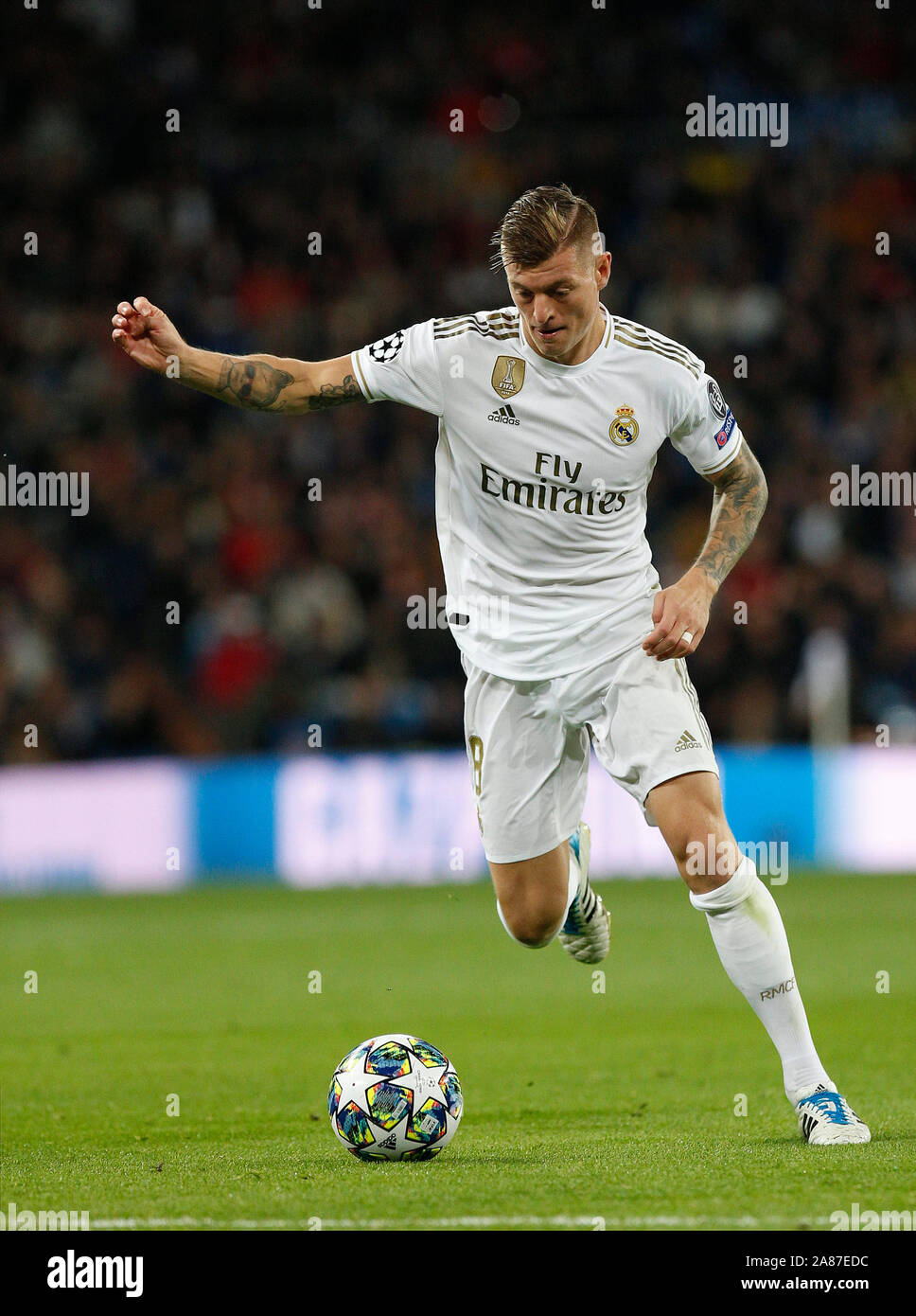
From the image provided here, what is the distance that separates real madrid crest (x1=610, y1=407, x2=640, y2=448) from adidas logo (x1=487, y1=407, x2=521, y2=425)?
0.30 m

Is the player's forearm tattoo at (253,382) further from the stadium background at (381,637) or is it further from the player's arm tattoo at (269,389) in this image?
the stadium background at (381,637)

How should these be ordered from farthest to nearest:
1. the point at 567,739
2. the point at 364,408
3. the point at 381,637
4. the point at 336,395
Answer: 1. the point at 364,408
2. the point at 381,637
3. the point at 567,739
4. the point at 336,395

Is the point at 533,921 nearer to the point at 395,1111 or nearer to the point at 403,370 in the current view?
the point at 395,1111

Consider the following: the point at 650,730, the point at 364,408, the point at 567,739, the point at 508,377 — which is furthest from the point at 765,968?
the point at 364,408

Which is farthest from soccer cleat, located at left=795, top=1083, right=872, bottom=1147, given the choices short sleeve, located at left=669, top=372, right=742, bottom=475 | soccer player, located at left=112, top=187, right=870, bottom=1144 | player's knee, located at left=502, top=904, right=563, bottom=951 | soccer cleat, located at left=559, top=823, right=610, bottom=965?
short sleeve, located at left=669, top=372, right=742, bottom=475

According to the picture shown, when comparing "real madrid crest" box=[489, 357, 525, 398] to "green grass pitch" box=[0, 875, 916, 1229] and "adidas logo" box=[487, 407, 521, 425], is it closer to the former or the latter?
"adidas logo" box=[487, 407, 521, 425]

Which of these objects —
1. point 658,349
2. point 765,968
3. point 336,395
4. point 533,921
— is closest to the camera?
point 765,968

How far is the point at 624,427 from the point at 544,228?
716 mm

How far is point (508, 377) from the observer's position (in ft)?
18.8

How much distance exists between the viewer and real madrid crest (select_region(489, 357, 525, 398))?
5711mm

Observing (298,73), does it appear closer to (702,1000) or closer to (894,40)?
(894,40)

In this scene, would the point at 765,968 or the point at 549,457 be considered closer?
the point at 765,968

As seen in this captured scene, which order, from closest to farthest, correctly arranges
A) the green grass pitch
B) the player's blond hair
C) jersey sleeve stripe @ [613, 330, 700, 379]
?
1. the green grass pitch
2. the player's blond hair
3. jersey sleeve stripe @ [613, 330, 700, 379]
